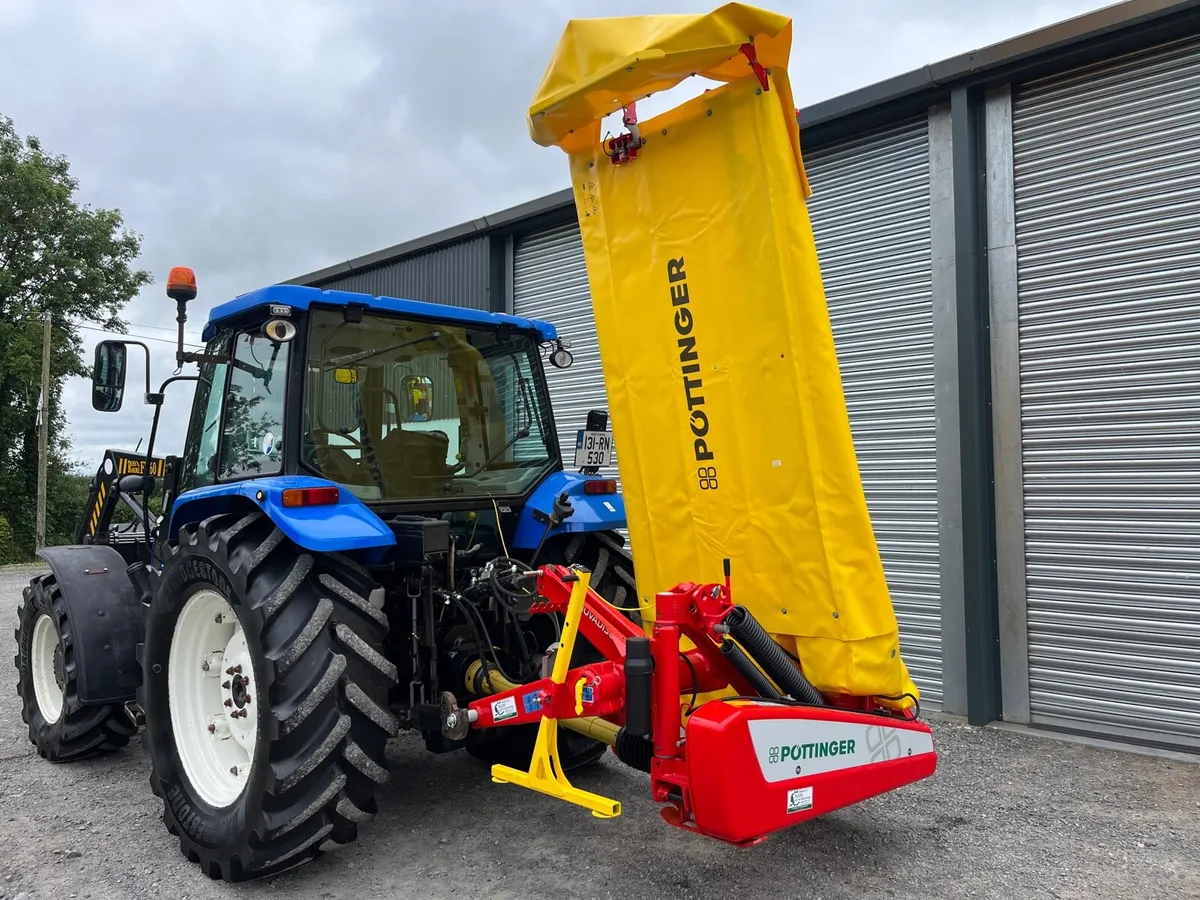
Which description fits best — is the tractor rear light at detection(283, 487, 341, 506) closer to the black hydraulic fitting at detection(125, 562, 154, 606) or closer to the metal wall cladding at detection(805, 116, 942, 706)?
the black hydraulic fitting at detection(125, 562, 154, 606)

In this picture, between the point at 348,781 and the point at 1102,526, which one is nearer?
the point at 348,781

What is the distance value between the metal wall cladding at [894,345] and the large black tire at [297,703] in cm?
405

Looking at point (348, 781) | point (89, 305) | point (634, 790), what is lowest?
point (634, 790)

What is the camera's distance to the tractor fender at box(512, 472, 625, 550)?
408cm

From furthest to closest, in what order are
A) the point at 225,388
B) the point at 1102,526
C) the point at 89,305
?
the point at 89,305 → the point at 1102,526 → the point at 225,388

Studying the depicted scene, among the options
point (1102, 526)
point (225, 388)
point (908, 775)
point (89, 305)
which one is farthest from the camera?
point (89, 305)

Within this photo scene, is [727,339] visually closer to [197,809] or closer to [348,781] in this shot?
[348,781]

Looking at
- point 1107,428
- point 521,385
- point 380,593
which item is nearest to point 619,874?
point 380,593

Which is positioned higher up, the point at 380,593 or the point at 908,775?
the point at 380,593

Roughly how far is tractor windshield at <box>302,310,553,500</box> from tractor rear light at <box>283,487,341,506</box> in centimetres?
30

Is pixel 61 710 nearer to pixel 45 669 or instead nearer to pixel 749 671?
pixel 45 669

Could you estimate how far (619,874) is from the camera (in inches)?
130

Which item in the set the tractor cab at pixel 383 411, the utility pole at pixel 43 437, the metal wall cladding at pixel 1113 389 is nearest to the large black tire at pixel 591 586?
the tractor cab at pixel 383 411

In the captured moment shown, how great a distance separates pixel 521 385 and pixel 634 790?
7.03 feet
